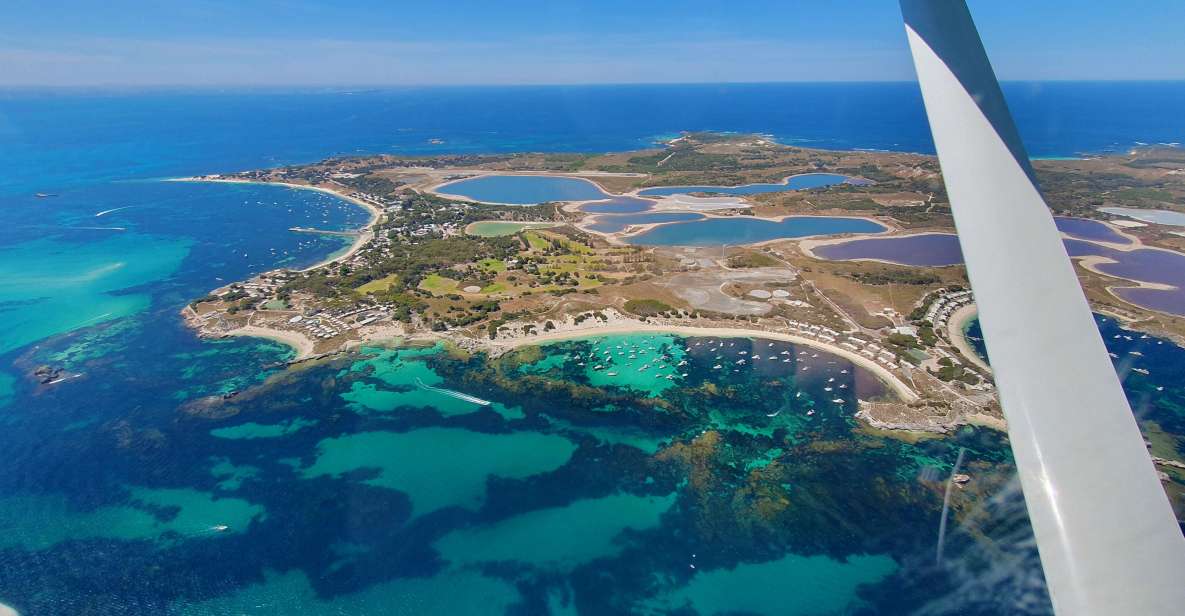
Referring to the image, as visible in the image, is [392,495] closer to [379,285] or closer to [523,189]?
[379,285]

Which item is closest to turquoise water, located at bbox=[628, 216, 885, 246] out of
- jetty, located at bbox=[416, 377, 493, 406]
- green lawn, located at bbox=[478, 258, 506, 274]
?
green lawn, located at bbox=[478, 258, 506, 274]

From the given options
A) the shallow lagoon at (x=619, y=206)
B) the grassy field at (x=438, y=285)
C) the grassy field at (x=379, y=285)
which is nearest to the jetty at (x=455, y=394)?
the grassy field at (x=438, y=285)

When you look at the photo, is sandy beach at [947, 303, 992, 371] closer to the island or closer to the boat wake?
the island

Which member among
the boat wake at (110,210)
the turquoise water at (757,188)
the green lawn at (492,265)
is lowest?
the green lawn at (492,265)

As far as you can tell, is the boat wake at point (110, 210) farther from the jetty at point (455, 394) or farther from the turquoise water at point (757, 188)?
the turquoise water at point (757, 188)

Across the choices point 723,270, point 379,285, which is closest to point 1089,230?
point 723,270

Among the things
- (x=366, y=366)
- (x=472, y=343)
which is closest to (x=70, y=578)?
(x=366, y=366)

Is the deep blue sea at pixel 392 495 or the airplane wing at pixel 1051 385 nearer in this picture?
the airplane wing at pixel 1051 385
